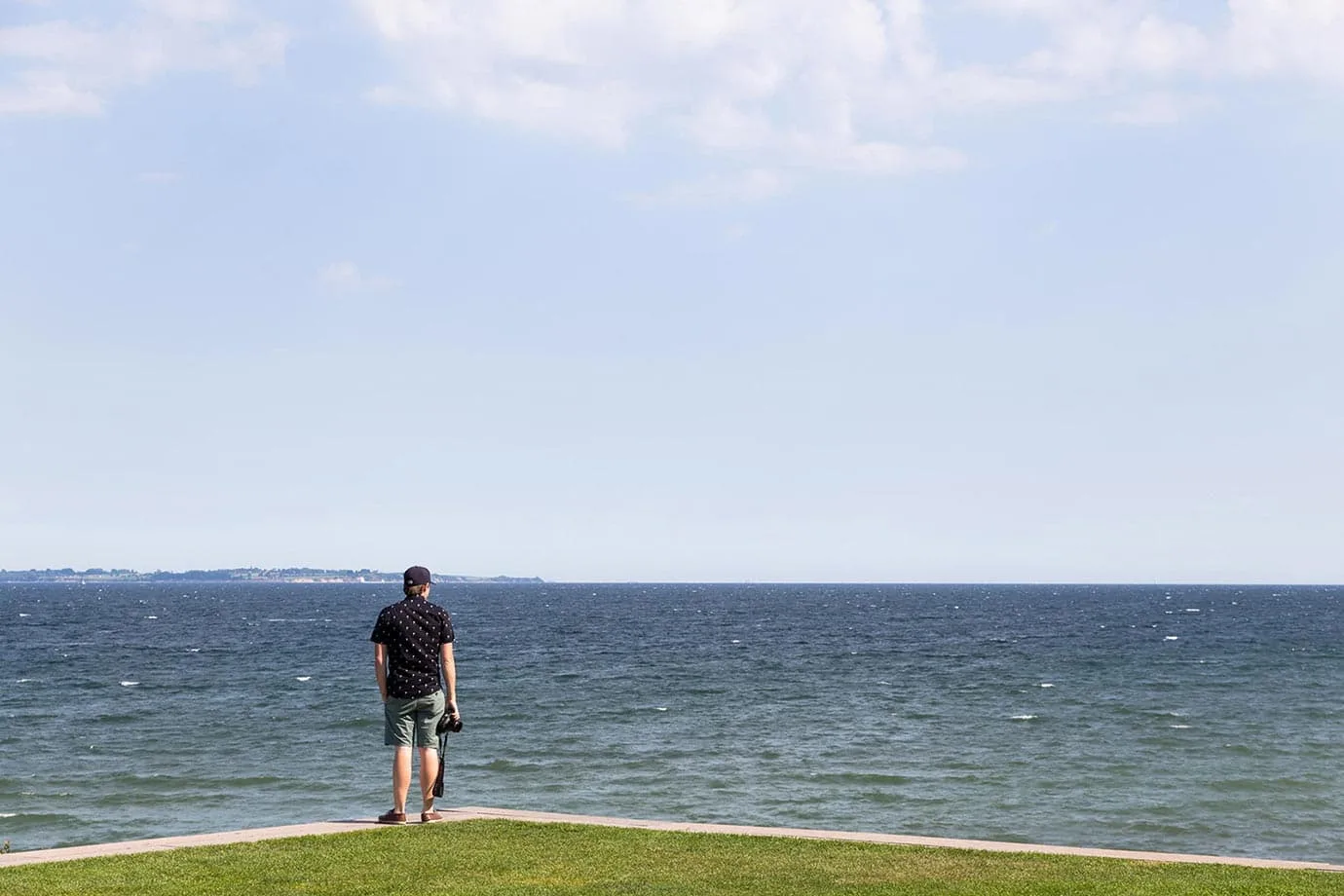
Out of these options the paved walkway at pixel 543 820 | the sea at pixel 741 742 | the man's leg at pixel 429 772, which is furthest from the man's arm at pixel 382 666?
the sea at pixel 741 742

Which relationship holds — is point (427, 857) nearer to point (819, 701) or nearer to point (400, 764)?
point (400, 764)

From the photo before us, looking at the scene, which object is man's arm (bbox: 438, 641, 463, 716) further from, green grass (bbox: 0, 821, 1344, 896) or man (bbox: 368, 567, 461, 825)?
green grass (bbox: 0, 821, 1344, 896)

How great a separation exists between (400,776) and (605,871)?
8.26 feet

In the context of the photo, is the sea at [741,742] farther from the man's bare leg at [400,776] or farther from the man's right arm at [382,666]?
the man's right arm at [382,666]

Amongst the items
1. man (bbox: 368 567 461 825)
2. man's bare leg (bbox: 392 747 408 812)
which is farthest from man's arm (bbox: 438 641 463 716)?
man's bare leg (bbox: 392 747 408 812)

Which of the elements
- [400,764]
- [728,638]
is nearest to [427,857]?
[400,764]

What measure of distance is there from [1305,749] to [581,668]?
2946 cm

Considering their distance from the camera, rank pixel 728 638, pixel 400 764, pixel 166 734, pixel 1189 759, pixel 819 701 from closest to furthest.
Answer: pixel 400 764 < pixel 1189 759 < pixel 166 734 < pixel 819 701 < pixel 728 638

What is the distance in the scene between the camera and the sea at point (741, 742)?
787 inches

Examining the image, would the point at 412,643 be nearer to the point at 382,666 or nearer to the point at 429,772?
the point at 382,666

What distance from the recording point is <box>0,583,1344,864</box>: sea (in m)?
20.0

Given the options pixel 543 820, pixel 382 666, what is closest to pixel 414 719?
pixel 382 666

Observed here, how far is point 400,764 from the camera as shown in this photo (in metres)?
11.2

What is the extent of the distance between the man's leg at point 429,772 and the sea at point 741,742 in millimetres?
8410
